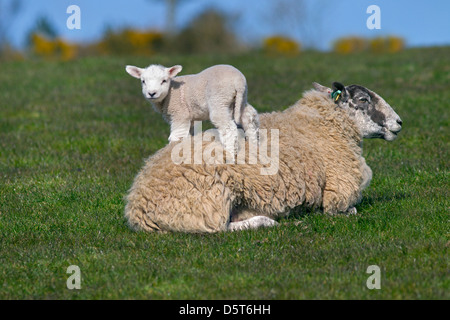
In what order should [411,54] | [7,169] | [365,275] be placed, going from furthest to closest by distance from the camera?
[411,54] < [7,169] < [365,275]

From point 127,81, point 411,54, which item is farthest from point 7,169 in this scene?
point 411,54

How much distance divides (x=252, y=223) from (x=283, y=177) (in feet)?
1.90

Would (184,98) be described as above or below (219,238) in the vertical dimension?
above

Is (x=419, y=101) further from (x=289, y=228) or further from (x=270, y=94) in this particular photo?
(x=289, y=228)

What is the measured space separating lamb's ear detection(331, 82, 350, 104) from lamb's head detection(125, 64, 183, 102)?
2145mm

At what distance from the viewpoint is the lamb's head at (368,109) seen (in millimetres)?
8086

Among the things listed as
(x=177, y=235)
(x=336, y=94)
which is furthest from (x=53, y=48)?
(x=177, y=235)

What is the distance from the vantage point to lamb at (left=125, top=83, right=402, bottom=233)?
22.7 ft

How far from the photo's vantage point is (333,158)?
7.86 metres

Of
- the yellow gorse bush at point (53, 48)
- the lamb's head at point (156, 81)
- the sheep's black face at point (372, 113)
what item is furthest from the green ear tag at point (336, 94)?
the yellow gorse bush at point (53, 48)

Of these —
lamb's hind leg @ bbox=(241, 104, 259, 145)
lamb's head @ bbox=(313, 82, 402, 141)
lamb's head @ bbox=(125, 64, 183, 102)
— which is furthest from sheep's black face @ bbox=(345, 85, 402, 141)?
lamb's head @ bbox=(125, 64, 183, 102)

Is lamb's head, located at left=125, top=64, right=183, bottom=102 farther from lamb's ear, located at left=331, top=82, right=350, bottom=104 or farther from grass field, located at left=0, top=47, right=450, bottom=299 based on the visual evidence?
lamb's ear, located at left=331, top=82, right=350, bottom=104

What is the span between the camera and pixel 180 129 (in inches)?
277

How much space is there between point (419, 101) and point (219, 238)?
9.48m
